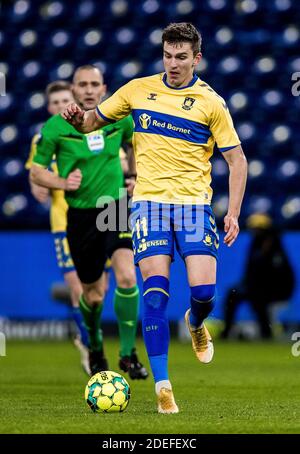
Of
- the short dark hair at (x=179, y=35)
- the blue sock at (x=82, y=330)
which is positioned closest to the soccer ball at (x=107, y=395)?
the short dark hair at (x=179, y=35)

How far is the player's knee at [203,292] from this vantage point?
622 centimetres

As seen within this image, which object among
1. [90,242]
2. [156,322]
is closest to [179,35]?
[156,322]

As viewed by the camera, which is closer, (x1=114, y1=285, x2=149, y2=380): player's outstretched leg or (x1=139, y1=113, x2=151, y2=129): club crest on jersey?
(x1=139, y1=113, x2=151, y2=129): club crest on jersey

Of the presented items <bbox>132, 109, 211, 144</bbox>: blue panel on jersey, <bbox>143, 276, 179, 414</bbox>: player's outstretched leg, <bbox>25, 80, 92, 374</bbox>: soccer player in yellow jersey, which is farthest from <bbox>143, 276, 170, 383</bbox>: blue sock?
<bbox>25, 80, 92, 374</bbox>: soccer player in yellow jersey

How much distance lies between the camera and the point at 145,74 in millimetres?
15602

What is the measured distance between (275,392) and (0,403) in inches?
76.2

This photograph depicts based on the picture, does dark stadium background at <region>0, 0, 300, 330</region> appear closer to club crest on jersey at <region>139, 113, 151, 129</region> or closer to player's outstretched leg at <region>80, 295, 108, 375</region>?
player's outstretched leg at <region>80, 295, 108, 375</region>

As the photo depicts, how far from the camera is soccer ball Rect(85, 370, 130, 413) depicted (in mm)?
6051

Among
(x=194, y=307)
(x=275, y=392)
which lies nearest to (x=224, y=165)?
(x=275, y=392)

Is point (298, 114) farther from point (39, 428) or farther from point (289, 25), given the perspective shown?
point (39, 428)

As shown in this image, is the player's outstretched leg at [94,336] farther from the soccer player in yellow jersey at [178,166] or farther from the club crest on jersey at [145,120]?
the club crest on jersey at [145,120]

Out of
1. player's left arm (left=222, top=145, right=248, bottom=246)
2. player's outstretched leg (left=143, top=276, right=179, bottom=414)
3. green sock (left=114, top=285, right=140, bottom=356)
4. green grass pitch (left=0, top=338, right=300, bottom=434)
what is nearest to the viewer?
green grass pitch (left=0, top=338, right=300, bottom=434)

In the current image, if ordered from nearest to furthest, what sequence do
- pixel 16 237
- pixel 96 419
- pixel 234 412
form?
pixel 96 419 < pixel 234 412 < pixel 16 237

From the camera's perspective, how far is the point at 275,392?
7.55m
